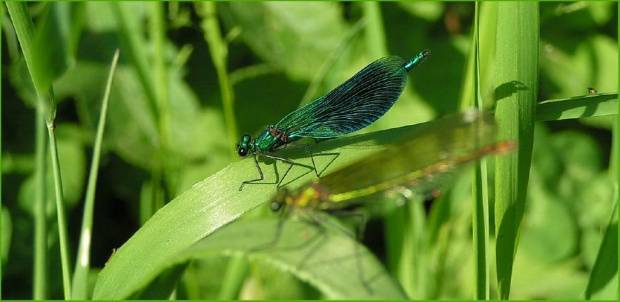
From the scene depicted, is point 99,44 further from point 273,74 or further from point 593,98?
point 593,98

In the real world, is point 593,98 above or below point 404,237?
above

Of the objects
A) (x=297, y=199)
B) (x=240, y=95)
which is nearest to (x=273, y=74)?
(x=240, y=95)

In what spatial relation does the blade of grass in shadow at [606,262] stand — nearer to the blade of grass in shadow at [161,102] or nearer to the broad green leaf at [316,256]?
the broad green leaf at [316,256]

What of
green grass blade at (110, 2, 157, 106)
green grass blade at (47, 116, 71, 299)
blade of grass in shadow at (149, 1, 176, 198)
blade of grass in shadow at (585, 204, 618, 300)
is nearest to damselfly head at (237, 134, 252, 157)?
blade of grass in shadow at (149, 1, 176, 198)

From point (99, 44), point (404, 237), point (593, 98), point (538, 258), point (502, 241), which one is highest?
point (99, 44)

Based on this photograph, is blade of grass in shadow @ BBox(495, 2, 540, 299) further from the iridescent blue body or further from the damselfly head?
the damselfly head

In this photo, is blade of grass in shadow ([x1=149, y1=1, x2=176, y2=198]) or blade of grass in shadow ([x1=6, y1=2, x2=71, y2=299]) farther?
blade of grass in shadow ([x1=149, y1=1, x2=176, y2=198])

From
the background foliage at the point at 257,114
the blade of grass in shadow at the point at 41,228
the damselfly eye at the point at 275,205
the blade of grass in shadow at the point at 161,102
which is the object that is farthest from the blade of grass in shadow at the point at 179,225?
the background foliage at the point at 257,114
